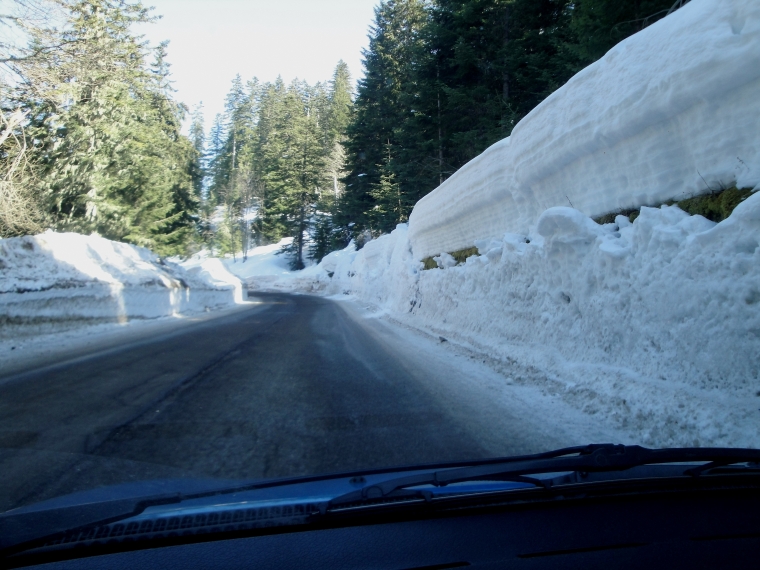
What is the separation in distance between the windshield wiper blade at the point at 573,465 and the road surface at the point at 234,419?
5.15 ft

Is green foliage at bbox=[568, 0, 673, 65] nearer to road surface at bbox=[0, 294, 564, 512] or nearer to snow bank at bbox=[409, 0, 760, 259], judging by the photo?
snow bank at bbox=[409, 0, 760, 259]

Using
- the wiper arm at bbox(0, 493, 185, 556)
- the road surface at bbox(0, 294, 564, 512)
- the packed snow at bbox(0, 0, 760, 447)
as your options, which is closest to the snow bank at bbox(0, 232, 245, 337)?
the road surface at bbox(0, 294, 564, 512)

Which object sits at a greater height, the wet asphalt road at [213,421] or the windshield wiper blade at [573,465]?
the windshield wiper blade at [573,465]

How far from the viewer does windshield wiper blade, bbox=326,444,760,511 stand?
101 inches

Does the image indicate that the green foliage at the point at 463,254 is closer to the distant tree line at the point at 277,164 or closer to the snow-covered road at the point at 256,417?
the snow-covered road at the point at 256,417

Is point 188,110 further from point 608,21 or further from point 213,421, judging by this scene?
point 213,421

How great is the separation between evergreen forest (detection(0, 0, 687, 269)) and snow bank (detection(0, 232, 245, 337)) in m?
1.85

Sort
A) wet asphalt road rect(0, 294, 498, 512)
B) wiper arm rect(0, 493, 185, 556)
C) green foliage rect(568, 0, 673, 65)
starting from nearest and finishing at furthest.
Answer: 1. wiper arm rect(0, 493, 185, 556)
2. wet asphalt road rect(0, 294, 498, 512)
3. green foliage rect(568, 0, 673, 65)

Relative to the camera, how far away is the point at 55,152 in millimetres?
19297

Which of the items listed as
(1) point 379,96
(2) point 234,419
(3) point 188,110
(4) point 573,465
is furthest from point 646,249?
(1) point 379,96

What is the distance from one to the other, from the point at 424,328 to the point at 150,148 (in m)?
21.5

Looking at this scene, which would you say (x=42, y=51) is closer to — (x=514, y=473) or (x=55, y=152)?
(x=55, y=152)

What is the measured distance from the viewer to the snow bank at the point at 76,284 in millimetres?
12906

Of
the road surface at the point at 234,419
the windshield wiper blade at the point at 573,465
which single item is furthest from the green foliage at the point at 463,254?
Answer: the windshield wiper blade at the point at 573,465
